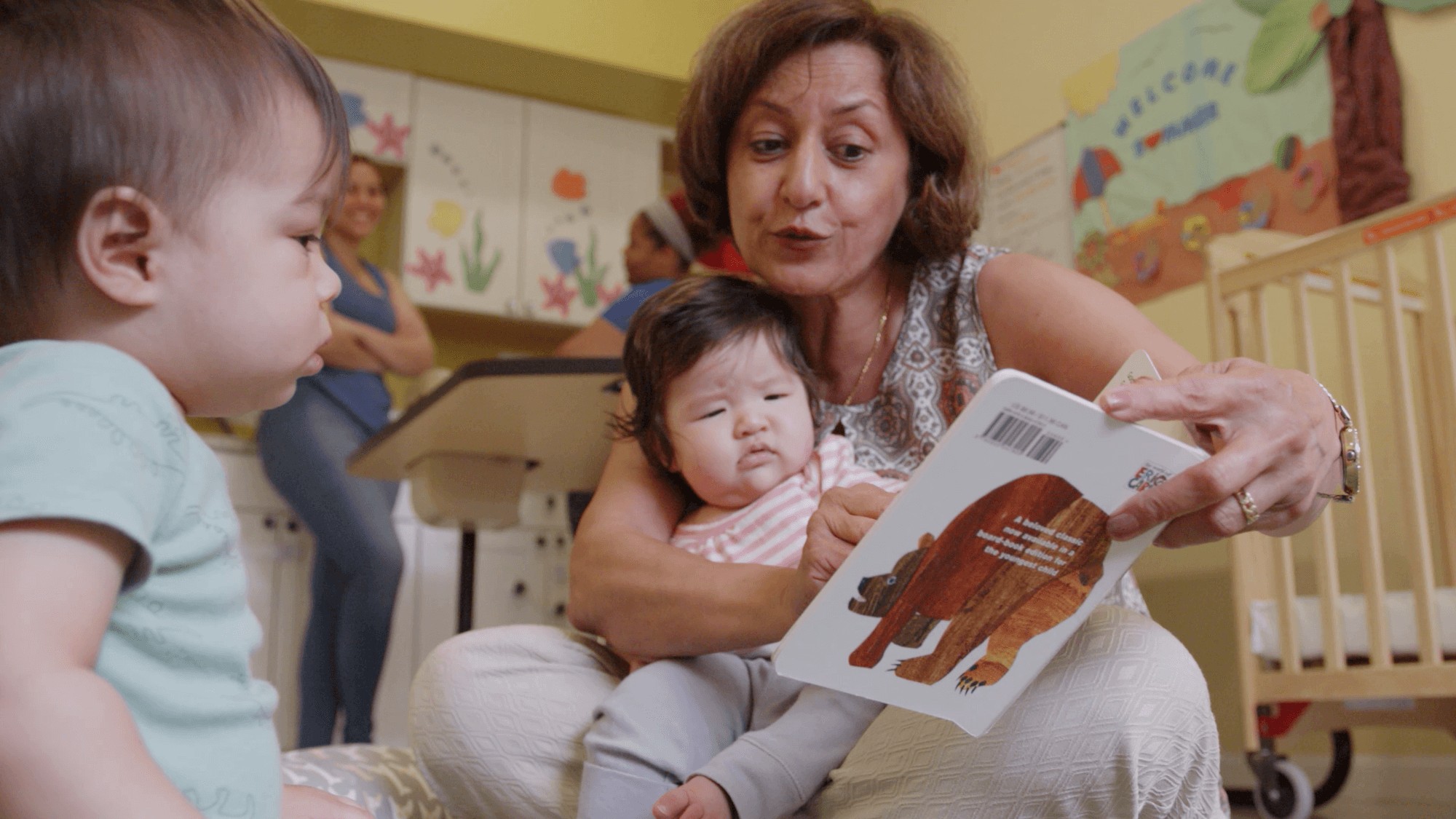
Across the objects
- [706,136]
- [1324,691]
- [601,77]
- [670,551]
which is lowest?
[1324,691]

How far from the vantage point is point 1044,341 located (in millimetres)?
1067

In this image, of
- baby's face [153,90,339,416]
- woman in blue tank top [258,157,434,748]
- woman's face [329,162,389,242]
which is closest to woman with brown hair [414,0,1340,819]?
baby's face [153,90,339,416]

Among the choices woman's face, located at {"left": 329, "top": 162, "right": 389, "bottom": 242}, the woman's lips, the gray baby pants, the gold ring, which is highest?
woman's face, located at {"left": 329, "top": 162, "right": 389, "bottom": 242}

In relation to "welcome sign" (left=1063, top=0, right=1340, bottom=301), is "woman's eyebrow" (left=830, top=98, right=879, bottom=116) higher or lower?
lower

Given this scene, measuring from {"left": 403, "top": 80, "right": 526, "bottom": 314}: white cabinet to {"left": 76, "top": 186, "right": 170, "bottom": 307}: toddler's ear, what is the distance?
3.53 m

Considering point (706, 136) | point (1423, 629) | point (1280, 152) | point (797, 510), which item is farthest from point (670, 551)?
point (1280, 152)

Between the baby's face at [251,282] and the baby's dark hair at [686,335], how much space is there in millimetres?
548

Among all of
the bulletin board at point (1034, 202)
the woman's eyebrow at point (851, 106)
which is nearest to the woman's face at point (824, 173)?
the woman's eyebrow at point (851, 106)

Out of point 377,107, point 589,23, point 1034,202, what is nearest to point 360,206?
point 377,107

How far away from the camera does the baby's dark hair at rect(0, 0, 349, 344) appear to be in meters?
0.54

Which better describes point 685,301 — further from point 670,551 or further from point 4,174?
point 4,174

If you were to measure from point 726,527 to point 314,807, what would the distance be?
52cm

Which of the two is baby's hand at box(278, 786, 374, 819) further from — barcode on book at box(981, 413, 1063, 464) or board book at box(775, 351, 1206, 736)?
barcode on book at box(981, 413, 1063, 464)

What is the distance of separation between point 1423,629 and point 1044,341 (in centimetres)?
114
